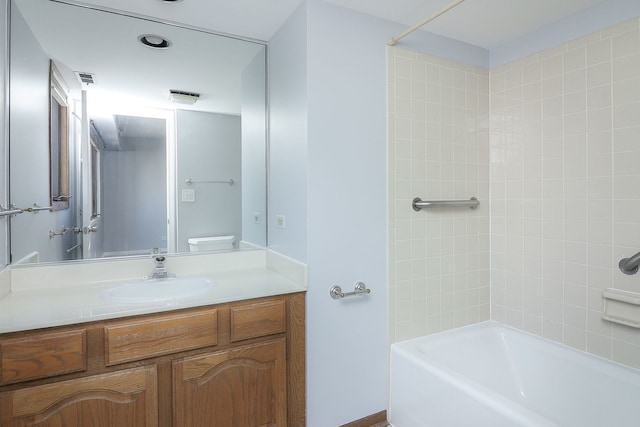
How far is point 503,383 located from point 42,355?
221 centimetres

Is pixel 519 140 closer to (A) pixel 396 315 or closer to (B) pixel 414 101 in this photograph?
(B) pixel 414 101

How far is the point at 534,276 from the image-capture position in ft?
6.90

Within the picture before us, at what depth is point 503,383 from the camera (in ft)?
6.45

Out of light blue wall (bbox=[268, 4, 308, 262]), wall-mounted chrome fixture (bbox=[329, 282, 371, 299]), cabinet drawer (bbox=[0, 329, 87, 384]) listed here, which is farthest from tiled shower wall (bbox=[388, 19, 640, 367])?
cabinet drawer (bbox=[0, 329, 87, 384])

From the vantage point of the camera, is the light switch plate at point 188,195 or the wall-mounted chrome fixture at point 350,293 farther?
the light switch plate at point 188,195

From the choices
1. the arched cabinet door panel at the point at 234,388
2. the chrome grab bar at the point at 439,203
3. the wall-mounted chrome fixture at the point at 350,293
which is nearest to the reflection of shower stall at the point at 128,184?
the arched cabinet door panel at the point at 234,388

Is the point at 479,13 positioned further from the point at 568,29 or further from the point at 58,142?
the point at 58,142

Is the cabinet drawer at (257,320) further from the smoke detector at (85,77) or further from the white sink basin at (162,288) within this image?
the smoke detector at (85,77)

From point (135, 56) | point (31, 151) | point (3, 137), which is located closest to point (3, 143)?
point (3, 137)

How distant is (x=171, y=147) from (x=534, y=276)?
2.30 m

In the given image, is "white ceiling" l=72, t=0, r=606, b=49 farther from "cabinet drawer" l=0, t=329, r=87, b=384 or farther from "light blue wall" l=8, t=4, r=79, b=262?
"cabinet drawer" l=0, t=329, r=87, b=384

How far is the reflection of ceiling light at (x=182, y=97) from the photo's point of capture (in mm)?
1980

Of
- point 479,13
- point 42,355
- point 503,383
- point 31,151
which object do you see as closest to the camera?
point 42,355

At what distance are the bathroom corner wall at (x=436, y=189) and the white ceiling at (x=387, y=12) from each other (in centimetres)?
21
